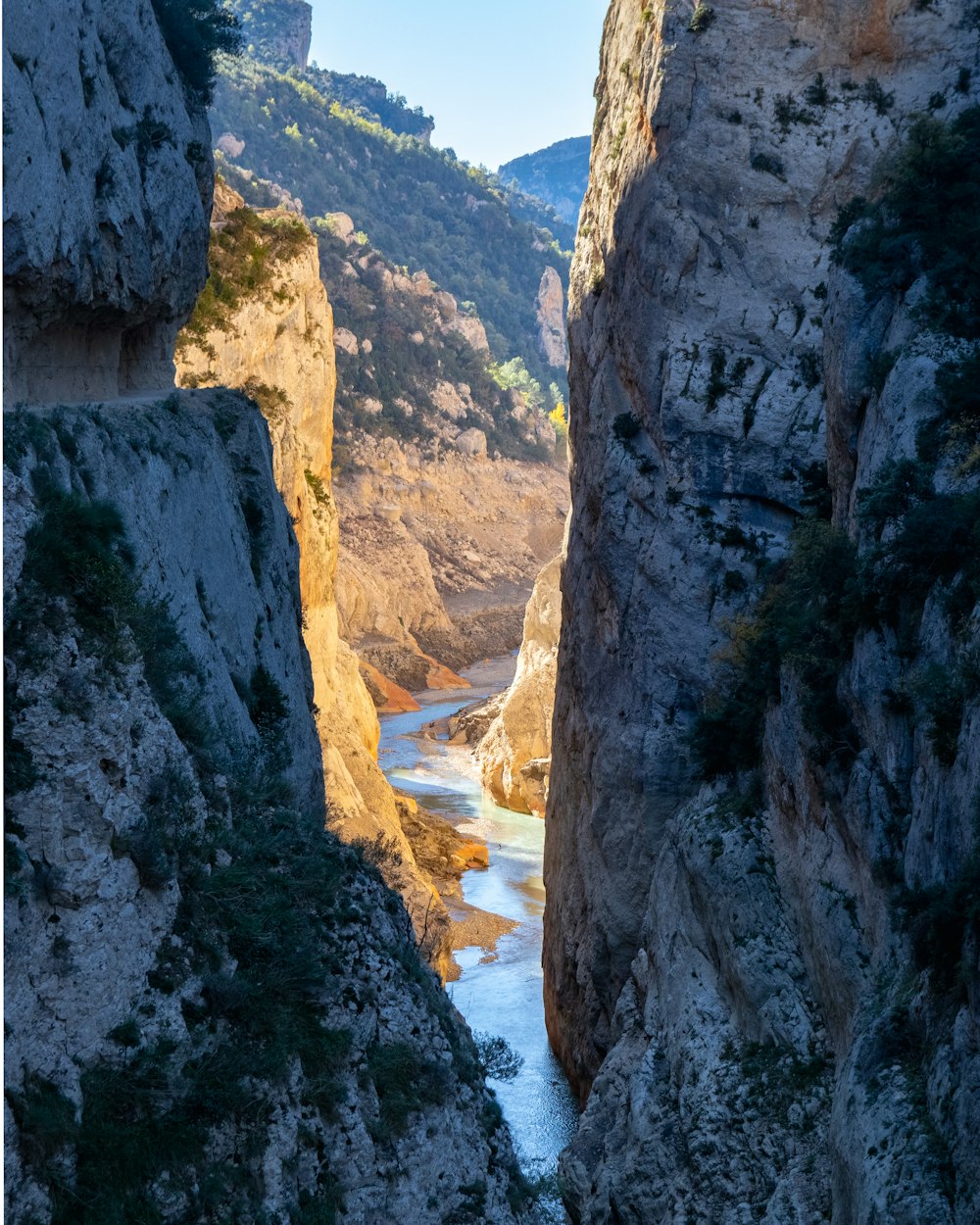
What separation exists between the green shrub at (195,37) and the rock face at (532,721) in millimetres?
33651

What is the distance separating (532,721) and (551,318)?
266ft

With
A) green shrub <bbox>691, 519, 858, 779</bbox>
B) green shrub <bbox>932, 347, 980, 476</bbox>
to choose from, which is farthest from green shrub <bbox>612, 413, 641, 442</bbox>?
green shrub <bbox>932, 347, 980, 476</bbox>

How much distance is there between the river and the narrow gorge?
0.23 metres

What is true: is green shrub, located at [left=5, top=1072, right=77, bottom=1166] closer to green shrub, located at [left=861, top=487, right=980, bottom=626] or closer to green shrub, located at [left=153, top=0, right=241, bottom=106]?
green shrub, located at [left=861, top=487, right=980, bottom=626]

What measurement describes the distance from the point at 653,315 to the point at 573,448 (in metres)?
5.46

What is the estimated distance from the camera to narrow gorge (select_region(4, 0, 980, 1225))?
1009cm

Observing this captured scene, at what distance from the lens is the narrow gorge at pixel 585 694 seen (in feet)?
33.1

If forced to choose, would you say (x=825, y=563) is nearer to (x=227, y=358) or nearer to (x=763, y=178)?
(x=763, y=178)

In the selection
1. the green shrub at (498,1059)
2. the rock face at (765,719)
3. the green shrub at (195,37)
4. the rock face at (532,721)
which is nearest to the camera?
the rock face at (765,719)

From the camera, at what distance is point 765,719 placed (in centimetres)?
2066

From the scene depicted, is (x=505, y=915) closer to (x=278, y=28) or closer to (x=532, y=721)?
(x=532, y=721)

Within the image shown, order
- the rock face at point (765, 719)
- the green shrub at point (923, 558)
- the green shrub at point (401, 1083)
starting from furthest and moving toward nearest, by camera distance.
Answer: the green shrub at point (923, 558)
the rock face at point (765, 719)
the green shrub at point (401, 1083)

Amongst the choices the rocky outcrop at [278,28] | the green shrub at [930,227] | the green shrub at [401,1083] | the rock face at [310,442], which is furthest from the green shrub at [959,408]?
the rocky outcrop at [278,28]

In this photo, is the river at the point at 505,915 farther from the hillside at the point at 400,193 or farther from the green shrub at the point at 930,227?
the hillside at the point at 400,193
